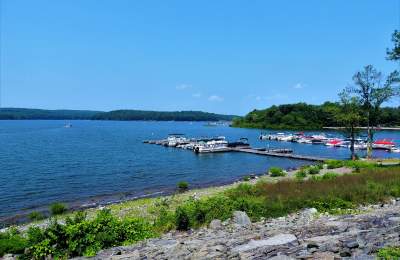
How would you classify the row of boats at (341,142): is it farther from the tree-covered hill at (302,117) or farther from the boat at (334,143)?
the tree-covered hill at (302,117)

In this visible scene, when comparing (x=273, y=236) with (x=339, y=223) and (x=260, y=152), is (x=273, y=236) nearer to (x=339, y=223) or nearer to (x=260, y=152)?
(x=339, y=223)

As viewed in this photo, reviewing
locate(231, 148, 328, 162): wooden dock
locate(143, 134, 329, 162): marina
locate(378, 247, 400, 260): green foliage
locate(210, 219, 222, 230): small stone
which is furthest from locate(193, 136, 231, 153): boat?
locate(378, 247, 400, 260): green foliage

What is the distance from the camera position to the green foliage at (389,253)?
23.4 feet

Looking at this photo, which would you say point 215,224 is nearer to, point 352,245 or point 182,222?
point 182,222

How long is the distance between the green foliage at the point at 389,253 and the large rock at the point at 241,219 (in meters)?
7.38

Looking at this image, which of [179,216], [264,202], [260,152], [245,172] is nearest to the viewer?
[179,216]

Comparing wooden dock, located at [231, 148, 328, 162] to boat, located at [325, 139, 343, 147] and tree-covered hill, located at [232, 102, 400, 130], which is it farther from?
tree-covered hill, located at [232, 102, 400, 130]

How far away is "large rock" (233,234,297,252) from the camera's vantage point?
31.9 feet

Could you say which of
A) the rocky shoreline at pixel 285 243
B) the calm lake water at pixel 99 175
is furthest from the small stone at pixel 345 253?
the calm lake water at pixel 99 175

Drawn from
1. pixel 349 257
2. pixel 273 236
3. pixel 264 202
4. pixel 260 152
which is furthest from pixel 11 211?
pixel 260 152

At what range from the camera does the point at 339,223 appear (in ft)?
39.3

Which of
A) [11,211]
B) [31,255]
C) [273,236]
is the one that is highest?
[273,236]

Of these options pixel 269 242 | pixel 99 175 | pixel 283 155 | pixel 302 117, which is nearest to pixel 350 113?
pixel 283 155

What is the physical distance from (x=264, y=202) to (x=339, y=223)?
5941 millimetres
